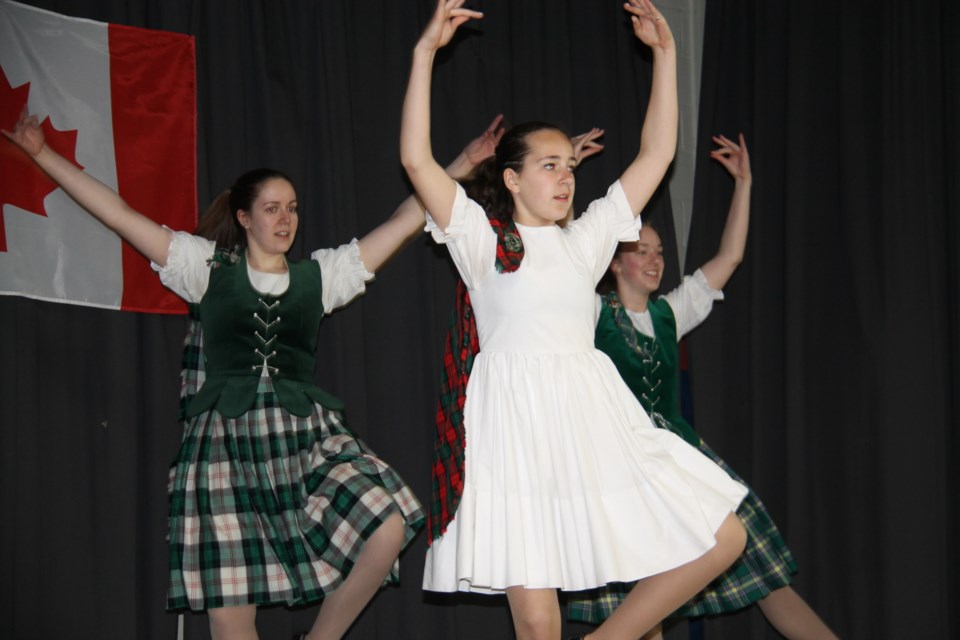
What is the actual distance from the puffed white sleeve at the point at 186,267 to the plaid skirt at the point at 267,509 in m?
0.36

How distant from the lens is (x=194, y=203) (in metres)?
3.44

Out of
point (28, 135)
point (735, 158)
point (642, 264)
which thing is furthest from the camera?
point (735, 158)

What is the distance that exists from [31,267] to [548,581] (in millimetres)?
1898

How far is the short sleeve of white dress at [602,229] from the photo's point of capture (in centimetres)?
276

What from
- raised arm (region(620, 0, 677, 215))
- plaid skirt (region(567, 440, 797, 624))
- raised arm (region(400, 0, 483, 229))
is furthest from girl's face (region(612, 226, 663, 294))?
raised arm (region(400, 0, 483, 229))

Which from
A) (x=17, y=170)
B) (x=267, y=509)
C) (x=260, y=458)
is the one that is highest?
(x=17, y=170)

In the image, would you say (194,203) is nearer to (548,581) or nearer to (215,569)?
(215,569)

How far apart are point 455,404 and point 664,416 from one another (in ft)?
3.73

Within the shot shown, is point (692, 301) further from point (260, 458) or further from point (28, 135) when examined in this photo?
point (28, 135)

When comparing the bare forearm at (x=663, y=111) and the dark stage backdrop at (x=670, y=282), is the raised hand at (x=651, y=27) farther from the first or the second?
the dark stage backdrop at (x=670, y=282)

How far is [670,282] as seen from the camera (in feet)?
13.7

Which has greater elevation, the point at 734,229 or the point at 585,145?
the point at 585,145

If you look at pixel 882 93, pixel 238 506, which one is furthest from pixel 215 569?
pixel 882 93

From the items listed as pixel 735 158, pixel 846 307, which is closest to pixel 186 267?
pixel 735 158
